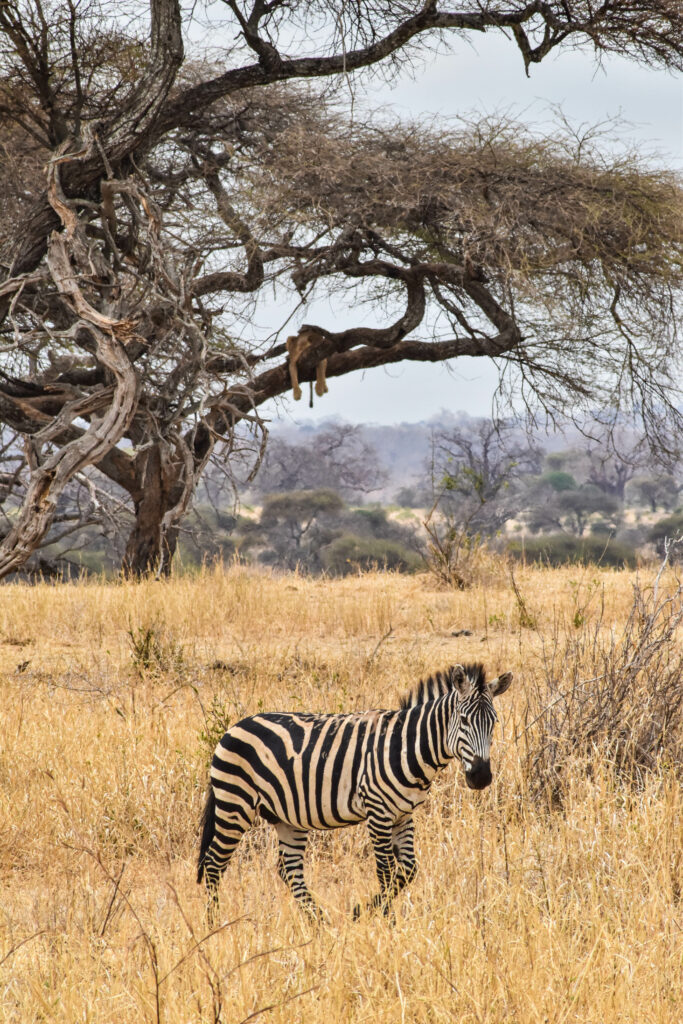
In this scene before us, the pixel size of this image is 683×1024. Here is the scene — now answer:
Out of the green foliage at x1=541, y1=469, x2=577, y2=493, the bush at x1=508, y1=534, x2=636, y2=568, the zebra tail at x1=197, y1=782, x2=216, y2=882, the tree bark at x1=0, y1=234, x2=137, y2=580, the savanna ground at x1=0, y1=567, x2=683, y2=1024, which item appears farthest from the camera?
the green foliage at x1=541, y1=469, x2=577, y2=493

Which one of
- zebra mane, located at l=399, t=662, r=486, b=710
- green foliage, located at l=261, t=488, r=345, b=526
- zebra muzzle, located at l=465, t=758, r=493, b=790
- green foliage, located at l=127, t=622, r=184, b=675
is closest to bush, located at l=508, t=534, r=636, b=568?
green foliage, located at l=261, t=488, r=345, b=526

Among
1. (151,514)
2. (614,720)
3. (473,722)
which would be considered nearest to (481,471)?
(151,514)

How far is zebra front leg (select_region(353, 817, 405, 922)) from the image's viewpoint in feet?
9.50

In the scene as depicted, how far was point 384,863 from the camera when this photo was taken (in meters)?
2.99

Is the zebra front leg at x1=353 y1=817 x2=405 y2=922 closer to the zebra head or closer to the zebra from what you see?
the zebra

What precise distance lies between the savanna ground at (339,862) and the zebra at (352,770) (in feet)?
0.67

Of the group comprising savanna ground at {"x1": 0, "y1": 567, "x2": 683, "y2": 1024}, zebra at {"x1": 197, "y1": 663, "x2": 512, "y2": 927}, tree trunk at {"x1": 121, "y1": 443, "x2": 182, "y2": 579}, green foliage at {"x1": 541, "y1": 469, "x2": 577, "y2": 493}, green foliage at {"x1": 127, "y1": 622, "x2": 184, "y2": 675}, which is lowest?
savanna ground at {"x1": 0, "y1": 567, "x2": 683, "y2": 1024}

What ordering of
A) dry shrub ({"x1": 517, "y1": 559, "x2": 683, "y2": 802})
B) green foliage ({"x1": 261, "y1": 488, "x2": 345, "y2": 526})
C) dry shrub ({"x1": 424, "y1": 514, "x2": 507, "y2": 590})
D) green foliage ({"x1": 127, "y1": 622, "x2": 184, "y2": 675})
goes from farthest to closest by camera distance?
green foliage ({"x1": 261, "y1": 488, "x2": 345, "y2": 526}) < dry shrub ({"x1": 424, "y1": 514, "x2": 507, "y2": 590}) < green foliage ({"x1": 127, "y1": 622, "x2": 184, "y2": 675}) < dry shrub ({"x1": 517, "y1": 559, "x2": 683, "y2": 802})

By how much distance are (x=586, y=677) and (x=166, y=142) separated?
12.2m

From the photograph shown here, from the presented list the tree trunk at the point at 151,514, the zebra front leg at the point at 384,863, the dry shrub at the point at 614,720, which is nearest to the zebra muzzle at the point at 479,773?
the zebra front leg at the point at 384,863

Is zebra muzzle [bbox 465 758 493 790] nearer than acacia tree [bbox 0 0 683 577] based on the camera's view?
Yes

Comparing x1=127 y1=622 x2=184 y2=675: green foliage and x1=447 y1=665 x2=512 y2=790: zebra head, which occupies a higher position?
x1=447 y1=665 x2=512 y2=790: zebra head

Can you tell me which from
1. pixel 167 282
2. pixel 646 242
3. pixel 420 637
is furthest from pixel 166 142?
pixel 420 637

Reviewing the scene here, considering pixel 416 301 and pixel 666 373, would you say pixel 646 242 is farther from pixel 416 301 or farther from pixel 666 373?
pixel 416 301
